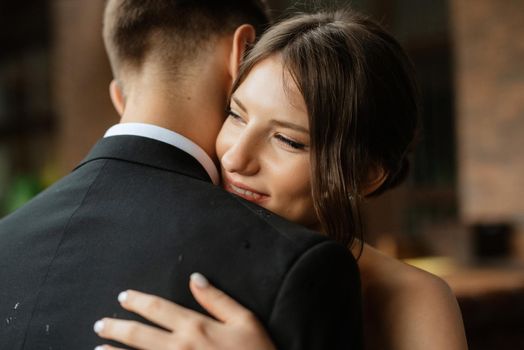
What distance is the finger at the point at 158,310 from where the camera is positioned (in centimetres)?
94

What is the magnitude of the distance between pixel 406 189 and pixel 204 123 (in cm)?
768

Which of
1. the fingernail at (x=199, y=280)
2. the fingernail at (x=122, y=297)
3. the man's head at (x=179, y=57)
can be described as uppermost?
the man's head at (x=179, y=57)

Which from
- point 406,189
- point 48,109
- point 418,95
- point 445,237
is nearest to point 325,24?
point 418,95

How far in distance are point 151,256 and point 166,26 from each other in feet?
2.37

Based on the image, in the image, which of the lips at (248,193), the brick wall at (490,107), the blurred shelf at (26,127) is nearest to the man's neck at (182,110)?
the lips at (248,193)

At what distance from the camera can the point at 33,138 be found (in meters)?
10.2

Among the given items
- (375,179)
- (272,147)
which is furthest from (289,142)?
(375,179)

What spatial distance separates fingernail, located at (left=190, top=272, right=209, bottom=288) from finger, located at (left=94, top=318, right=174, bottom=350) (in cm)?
8

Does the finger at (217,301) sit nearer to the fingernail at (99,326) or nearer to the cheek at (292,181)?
the fingernail at (99,326)

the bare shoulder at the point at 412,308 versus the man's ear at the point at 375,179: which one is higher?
the man's ear at the point at 375,179

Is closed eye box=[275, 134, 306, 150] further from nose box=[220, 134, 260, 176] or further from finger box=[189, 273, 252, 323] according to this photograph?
finger box=[189, 273, 252, 323]

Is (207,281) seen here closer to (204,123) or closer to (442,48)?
(204,123)

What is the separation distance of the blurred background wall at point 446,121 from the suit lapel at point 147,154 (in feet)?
11.3

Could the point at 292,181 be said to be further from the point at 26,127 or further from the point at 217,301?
the point at 26,127
